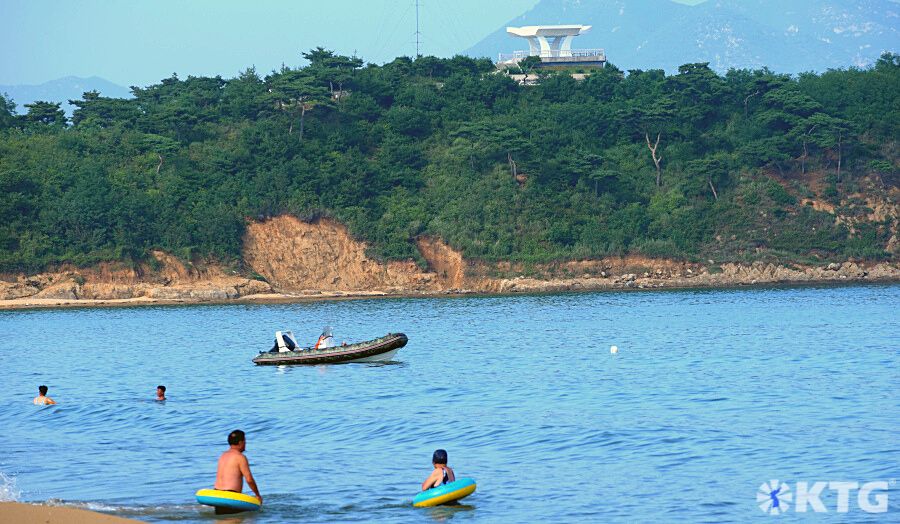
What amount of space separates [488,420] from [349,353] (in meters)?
14.4

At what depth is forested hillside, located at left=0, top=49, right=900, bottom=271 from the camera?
93.4m

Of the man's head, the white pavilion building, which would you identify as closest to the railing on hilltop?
the white pavilion building

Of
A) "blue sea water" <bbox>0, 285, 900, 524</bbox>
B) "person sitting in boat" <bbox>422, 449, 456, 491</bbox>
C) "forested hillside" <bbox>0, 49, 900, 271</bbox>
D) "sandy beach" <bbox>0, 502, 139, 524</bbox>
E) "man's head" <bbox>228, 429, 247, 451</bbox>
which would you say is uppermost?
"forested hillside" <bbox>0, 49, 900, 271</bbox>

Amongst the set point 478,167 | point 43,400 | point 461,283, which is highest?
point 478,167

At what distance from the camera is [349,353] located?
44.7 m

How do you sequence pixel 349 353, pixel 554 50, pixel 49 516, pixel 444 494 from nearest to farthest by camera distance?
pixel 49 516 → pixel 444 494 → pixel 349 353 → pixel 554 50

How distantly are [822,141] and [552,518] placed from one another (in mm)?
85205

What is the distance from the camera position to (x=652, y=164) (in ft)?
335

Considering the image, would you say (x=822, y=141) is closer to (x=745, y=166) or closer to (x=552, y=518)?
(x=745, y=166)

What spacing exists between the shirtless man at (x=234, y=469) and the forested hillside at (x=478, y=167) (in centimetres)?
7257

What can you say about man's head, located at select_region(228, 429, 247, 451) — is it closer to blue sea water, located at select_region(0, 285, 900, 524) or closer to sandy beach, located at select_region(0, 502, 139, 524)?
blue sea water, located at select_region(0, 285, 900, 524)

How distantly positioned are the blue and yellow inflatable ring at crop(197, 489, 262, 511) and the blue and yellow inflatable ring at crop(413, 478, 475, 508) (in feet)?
9.53

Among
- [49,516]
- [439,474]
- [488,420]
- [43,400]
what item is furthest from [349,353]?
[49,516]

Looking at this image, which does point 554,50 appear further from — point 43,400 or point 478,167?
point 43,400
